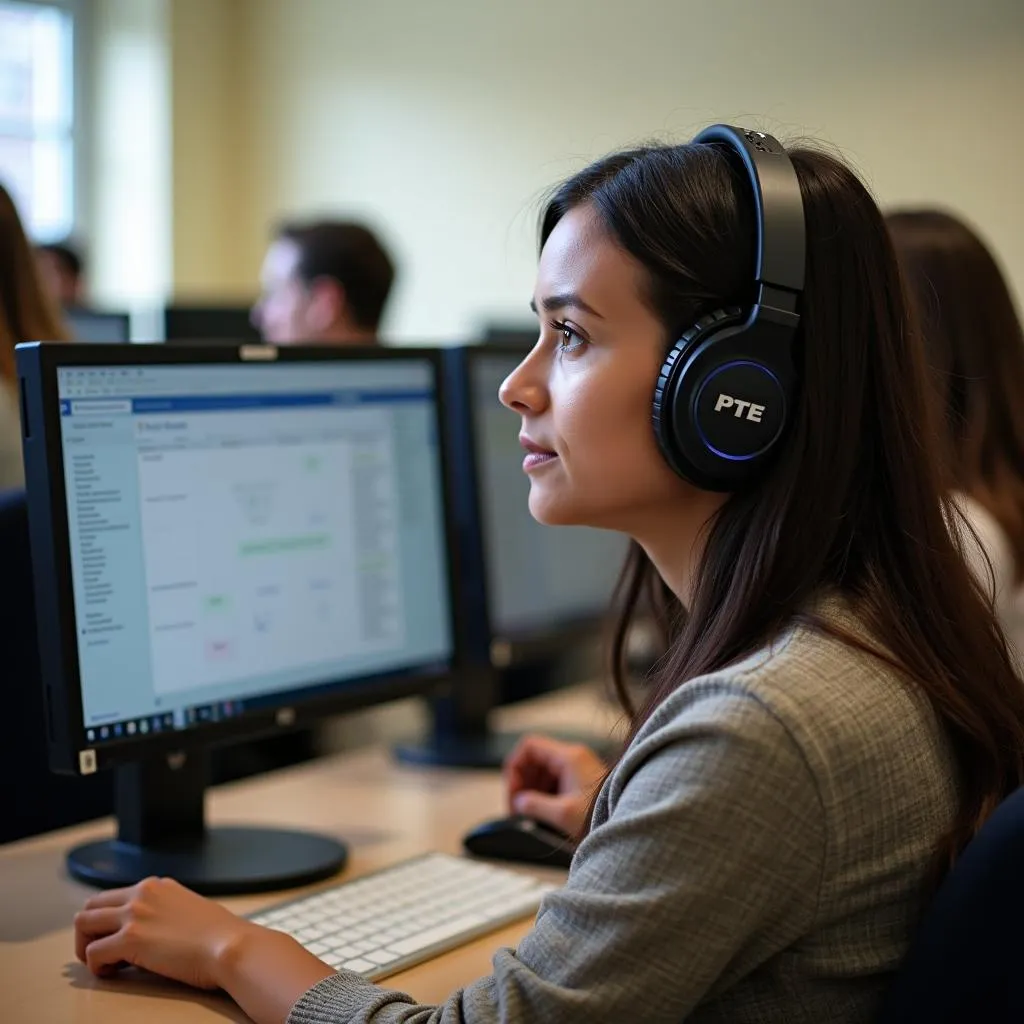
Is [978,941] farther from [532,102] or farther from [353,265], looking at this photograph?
[532,102]

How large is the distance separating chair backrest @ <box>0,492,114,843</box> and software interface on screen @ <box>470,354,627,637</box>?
1.77 feet

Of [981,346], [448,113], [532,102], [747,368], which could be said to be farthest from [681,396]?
[448,113]

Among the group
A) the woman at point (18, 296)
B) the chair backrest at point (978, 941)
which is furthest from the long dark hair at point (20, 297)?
the chair backrest at point (978, 941)

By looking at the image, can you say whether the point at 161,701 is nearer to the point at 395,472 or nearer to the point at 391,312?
the point at 395,472

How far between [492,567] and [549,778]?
315 mm

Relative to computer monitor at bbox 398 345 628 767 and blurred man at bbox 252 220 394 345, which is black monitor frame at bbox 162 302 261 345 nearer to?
blurred man at bbox 252 220 394 345

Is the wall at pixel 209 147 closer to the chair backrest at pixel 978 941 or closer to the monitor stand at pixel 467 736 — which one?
the monitor stand at pixel 467 736

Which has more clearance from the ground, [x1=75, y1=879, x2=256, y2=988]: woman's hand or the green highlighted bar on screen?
the green highlighted bar on screen

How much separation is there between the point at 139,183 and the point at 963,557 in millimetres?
4429

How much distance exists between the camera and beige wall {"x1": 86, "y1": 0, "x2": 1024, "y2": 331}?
3.26m

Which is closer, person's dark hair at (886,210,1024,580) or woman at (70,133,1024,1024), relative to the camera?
woman at (70,133,1024,1024)

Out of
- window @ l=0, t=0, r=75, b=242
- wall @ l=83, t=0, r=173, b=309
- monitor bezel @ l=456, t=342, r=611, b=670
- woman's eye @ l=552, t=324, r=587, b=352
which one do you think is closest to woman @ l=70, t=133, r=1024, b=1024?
woman's eye @ l=552, t=324, r=587, b=352

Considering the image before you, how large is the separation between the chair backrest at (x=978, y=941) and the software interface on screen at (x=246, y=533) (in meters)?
0.65

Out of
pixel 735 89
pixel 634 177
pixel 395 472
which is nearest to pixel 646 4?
pixel 735 89
